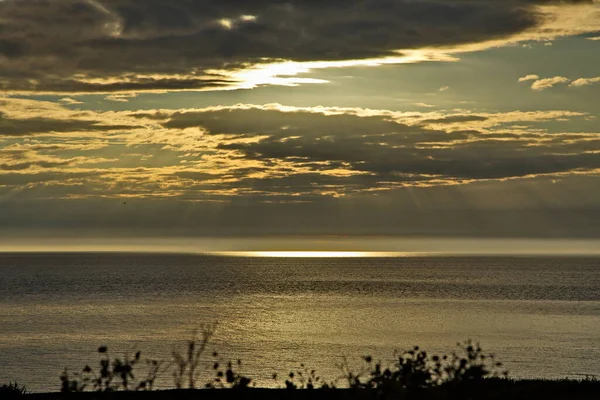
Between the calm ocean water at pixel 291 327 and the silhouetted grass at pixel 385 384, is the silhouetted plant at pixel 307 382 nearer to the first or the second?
the silhouetted grass at pixel 385 384

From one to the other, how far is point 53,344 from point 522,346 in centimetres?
3341

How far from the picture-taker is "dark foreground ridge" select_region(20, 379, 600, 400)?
14070 millimetres

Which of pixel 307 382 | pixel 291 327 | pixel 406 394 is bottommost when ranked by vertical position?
pixel 406 394

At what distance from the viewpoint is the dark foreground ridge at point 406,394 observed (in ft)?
46.2

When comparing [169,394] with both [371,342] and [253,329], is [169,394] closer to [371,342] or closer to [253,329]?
[371,342]

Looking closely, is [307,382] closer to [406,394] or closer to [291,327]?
[406,394]

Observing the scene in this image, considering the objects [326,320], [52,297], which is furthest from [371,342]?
[52,297]

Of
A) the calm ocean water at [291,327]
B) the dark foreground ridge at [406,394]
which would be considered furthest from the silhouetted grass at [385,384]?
the calm ocean water at [291,327]

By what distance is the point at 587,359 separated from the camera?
2052 inches

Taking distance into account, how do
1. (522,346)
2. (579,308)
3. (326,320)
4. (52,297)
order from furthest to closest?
(52,297) < (579,308) < (326,320) < (522,346)

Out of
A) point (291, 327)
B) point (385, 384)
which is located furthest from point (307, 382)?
point (291, 327)

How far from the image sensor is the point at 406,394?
47.5 feet

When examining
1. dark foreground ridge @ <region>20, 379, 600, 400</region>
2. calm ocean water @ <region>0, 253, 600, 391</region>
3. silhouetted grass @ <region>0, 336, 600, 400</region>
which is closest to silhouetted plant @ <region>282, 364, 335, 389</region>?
silhouetted grass @ <region>0, 336, 600, 400</region>

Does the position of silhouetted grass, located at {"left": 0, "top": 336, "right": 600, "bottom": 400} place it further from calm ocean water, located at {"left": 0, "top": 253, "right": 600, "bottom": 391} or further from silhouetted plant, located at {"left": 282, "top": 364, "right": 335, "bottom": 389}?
calm ocean water, located at {"left": 0, "top": 253, "right": 600, "bottom": 391}
